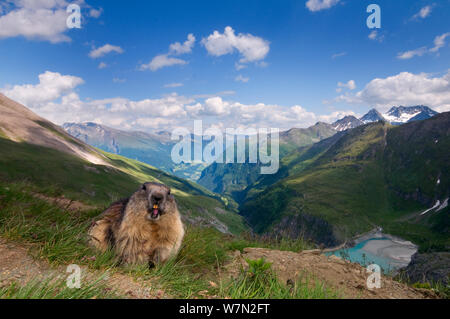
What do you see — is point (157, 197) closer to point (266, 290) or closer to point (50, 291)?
point (50, 291)

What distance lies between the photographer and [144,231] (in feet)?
21.2

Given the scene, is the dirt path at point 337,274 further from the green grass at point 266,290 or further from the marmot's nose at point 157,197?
the marmot's nose at point 157,197

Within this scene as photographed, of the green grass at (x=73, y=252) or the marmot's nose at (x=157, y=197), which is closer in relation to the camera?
the green grass at (x=73, y=252)

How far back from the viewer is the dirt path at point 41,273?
14.7 feet

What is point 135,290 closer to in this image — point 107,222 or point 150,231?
point 150,231

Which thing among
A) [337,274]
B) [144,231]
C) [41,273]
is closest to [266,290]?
[144,231]

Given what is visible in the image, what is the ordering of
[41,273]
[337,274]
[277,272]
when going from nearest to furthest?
[41,273], [277,272], [337,274]

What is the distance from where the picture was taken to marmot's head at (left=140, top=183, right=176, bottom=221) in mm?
6449

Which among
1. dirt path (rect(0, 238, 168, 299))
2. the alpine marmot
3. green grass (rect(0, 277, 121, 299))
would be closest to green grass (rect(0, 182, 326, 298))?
green grass (rect(0, 277, 121, 299))

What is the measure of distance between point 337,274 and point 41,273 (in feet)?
23.7

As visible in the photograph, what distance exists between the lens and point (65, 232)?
617cm

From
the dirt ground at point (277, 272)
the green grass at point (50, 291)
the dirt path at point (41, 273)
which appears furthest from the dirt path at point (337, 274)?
the green grass at point (50, 291)

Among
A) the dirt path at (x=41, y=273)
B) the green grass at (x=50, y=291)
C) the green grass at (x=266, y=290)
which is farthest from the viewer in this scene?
the green grass at (x=266, y=290)

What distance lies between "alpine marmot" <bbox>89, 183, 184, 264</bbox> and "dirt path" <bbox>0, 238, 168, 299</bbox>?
889 millimetres
